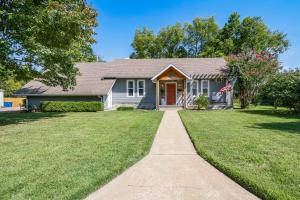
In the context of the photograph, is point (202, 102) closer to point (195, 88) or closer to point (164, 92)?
point (195, 88)

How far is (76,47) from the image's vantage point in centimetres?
1684

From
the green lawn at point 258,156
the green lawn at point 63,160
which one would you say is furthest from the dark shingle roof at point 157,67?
the green lawn at point 63,160

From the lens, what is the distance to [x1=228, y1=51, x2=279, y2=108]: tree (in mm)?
22953

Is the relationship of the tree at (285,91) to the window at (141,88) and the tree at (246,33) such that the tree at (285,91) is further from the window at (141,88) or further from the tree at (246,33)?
the tree at (246,33)

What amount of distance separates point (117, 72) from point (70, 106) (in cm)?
617

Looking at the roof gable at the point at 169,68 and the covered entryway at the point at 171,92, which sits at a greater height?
the roof gable at the point at 169,68

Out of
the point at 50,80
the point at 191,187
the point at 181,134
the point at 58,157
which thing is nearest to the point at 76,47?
the point at 50,80

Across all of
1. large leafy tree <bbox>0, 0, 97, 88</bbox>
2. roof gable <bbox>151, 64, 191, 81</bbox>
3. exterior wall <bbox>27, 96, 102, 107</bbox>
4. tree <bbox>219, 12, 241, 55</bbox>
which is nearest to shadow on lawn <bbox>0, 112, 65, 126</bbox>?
large leafy tree <bbox>0, 0, 97, 88</bbox>

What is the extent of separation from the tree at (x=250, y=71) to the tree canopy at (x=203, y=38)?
21985 mm

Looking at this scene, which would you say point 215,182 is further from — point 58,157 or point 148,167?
point 58,157

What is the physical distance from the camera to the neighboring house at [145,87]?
24078 millimetres

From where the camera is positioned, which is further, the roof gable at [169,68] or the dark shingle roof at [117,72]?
the dark shingle roof at [117,72]

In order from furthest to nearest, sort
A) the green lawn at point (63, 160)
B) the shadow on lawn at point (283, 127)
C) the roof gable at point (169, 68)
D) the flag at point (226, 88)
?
the flag at point (226, 88) < the roof gable at point (169, 68) < the shadow on lawn at point (283, 127) < the green lawn at point (63, 160)

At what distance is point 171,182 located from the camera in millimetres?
4992
